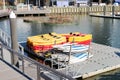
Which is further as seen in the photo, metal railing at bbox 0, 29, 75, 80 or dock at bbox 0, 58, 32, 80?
dock at bbox 0, 58, 32, 80

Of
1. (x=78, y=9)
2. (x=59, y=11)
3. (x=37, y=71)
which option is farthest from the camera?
(x=78, y=9)

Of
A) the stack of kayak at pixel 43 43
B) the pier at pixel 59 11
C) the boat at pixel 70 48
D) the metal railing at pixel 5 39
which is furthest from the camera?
the pier at pixel 59 11

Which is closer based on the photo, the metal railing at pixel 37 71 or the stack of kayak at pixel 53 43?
the metal railing at pixel 37 71

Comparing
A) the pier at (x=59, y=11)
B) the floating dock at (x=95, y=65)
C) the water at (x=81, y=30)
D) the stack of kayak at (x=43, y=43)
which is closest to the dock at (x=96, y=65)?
the floating dock at (x=95, y=65)

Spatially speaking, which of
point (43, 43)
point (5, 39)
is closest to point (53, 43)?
point (43, 43)

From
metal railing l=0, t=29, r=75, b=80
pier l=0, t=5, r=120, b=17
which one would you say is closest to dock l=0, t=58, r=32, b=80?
metal railing l=0, t=29, r=75, b=80

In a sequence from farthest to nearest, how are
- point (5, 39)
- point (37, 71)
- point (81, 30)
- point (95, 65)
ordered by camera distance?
point (81, 30)
point (5, 39)
point (95, 65)
point (37, 71)

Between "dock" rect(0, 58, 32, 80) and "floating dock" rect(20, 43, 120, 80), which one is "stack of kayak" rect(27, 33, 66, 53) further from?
"dock" rect(0, 58, 32, 80)

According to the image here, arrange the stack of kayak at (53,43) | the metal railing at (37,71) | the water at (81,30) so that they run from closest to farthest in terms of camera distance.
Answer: the metal railing at (37,71), the stack of kayak at (53,43), the water at (81,30)

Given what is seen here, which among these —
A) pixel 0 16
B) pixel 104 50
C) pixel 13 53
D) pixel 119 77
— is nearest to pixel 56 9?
pixel 0 16

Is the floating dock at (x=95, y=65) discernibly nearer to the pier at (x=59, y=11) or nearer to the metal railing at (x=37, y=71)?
the metal railing at (x=37, y=71)

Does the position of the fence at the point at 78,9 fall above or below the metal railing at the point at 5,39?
above

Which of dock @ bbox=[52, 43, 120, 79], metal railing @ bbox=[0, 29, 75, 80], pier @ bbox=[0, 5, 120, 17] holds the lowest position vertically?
dock @ bbox=[52, 43, 120, 79]

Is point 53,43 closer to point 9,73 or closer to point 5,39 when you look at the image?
point 5,39
